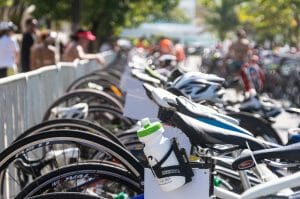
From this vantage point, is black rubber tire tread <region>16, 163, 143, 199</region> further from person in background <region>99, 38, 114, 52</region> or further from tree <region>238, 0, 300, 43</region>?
person in background <region>99, 38, 114, 52</region>

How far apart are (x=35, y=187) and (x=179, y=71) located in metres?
3.31

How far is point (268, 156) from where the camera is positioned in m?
2.88

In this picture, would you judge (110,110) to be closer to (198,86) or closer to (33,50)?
(198,86)

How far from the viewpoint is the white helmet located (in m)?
5.68

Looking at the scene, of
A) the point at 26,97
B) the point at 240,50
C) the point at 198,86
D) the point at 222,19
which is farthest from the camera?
the point at 222,19

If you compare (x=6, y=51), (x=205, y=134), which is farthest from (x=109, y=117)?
(x=6, y=51)

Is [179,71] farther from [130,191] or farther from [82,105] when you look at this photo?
[130,191]

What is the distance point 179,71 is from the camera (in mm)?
6715

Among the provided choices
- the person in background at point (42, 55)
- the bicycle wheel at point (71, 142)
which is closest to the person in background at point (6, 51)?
the person in background at point (42, 55)

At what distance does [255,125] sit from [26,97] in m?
2.04

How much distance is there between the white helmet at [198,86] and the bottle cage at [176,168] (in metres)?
2.53

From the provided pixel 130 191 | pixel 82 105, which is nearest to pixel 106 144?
pixel 130 191

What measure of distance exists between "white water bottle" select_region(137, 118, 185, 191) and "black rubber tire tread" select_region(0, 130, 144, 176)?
2.75 feet

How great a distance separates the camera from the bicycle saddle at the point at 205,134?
310 cm
